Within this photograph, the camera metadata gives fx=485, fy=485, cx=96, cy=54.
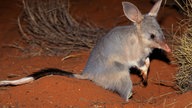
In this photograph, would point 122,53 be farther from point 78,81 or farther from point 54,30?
point 54,30

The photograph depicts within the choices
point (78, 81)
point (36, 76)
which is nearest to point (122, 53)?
point (78, 81)

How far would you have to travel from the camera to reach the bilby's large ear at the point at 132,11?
6.57 metres

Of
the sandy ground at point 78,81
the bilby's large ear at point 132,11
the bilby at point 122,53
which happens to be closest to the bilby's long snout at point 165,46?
the bilby at point 122,53

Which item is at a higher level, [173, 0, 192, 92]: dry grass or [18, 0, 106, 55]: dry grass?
[173, 0, 192, 92]: dry grass

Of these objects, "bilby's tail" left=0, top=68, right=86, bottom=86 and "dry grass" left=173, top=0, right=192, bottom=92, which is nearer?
"dry grass" left=173, top=0, right=192, bottom=92

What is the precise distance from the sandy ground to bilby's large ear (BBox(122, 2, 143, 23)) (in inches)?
41.5

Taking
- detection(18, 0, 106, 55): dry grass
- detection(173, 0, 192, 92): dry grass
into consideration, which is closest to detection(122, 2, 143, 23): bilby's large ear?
detection(173, 0, 192, 92): dry grass

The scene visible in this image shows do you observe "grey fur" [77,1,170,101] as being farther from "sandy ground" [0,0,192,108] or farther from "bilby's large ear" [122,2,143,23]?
"sandy ground" [0,0,192,108]

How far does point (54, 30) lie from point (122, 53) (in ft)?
7.50

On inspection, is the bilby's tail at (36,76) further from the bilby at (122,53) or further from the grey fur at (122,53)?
the grey fur at (122,53)

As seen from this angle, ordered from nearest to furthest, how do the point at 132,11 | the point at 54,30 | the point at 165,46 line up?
the point at 165,46 < the point at 132,11 < the point at 54,30

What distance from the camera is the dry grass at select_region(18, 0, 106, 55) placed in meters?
8.40

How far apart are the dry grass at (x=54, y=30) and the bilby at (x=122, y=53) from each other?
1.51 meters

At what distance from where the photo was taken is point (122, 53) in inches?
264
